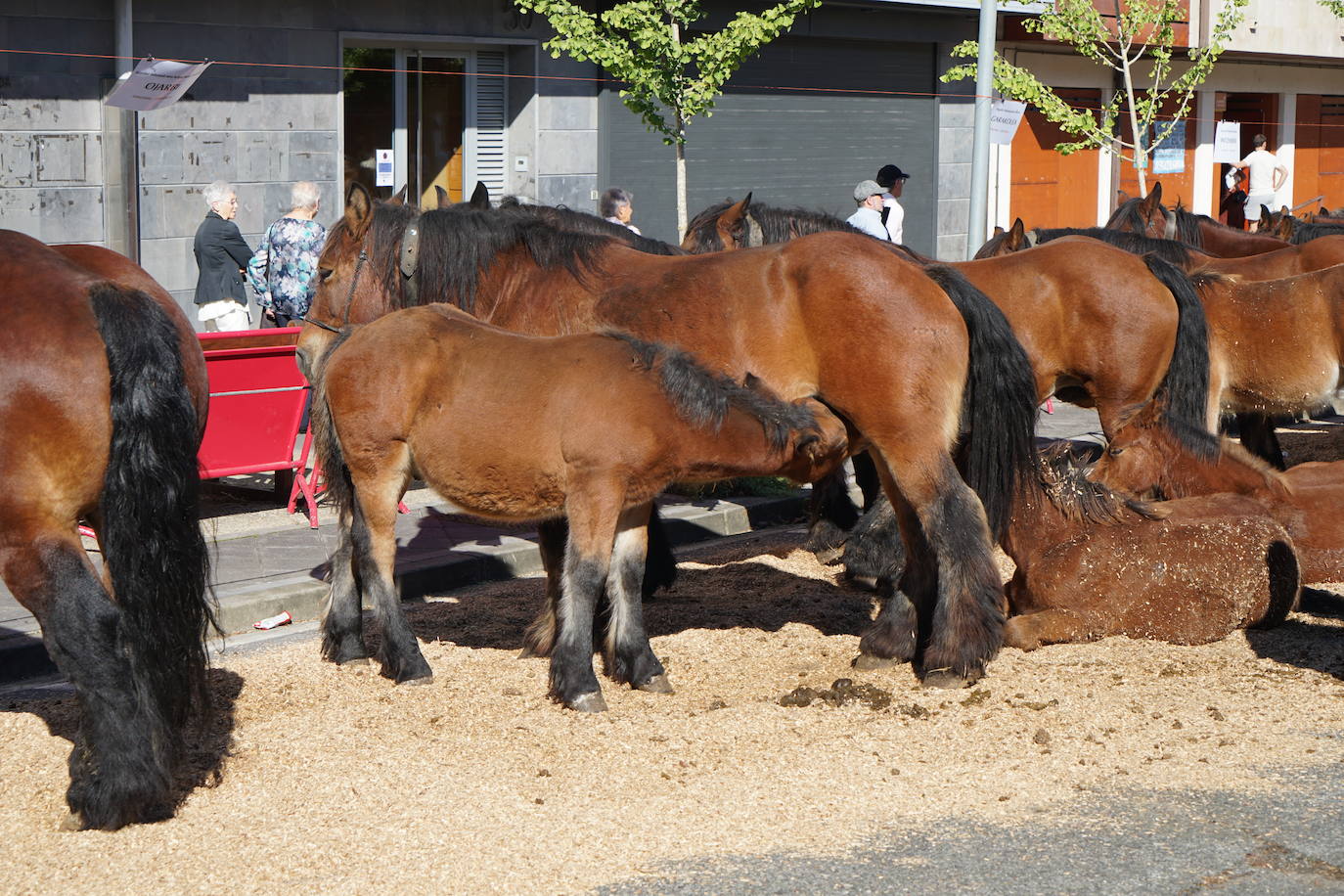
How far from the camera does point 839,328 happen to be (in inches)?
261

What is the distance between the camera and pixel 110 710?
4746 mm

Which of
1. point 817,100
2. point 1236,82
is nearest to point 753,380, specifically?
point 817,100

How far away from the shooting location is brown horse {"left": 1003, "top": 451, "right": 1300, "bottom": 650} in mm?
7066

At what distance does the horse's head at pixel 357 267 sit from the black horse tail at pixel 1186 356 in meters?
4.39

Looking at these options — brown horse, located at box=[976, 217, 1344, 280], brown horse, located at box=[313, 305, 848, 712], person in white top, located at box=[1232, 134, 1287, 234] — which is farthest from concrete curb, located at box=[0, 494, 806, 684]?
person in white top, located at box=[1232, 134, 1287, 234]

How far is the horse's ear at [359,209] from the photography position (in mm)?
7316

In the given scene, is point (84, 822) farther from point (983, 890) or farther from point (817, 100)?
point (817, 100)

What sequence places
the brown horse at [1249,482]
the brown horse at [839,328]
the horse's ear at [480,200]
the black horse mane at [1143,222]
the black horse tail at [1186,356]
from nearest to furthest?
the brown horse at [839,328] < the brown horse at [1249,482] < the horse's ear at [480,200] < the black horse tail at [1186,356] < the black horse mane at [1143,222]

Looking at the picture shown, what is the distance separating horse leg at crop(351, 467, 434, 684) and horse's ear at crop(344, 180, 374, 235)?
138 centimetres

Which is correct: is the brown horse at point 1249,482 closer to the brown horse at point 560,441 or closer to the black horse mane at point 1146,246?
the brown horse at point 560,441

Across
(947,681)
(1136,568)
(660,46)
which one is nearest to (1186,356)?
(1136,568)

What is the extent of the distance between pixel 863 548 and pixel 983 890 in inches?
151

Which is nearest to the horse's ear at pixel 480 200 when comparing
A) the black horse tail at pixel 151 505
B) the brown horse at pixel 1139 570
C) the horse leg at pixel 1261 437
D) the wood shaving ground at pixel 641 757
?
the wood shaving ground at pixel 641 757

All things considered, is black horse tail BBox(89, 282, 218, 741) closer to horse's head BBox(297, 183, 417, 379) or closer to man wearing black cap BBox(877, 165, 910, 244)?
horse's head BBox(297, 183, 417, 379)
